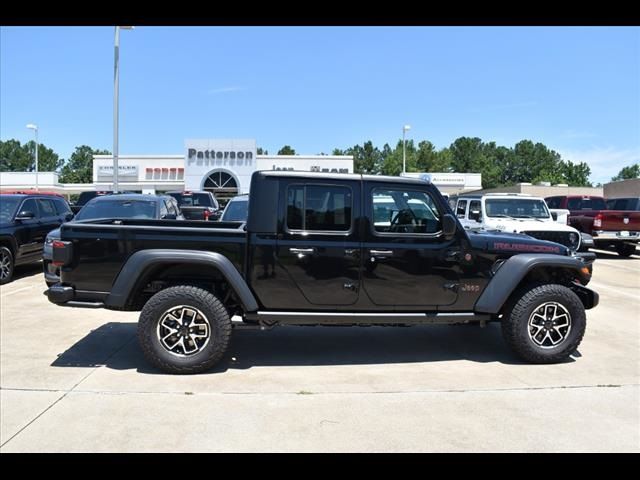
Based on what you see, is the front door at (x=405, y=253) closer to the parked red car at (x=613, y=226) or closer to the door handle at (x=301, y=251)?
the door handle at (x=301, y=251)

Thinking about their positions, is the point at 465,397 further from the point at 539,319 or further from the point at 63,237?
the point at 63,237

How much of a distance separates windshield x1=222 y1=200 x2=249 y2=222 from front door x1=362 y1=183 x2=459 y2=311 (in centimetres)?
502

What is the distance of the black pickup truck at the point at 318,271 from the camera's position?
14.8 ft

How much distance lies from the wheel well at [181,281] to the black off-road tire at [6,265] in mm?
5915

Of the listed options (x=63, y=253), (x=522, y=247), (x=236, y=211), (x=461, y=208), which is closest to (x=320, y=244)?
(x=522, y=247)

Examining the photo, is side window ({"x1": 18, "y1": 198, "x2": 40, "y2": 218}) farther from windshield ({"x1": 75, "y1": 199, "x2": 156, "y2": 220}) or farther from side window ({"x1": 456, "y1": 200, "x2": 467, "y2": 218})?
side window ({"x1": 456, "y1": 200, "x2": 467, "y2": 218})

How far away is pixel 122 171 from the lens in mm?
35844

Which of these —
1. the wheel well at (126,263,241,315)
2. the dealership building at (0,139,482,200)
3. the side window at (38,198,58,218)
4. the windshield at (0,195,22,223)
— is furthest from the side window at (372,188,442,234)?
the dealership building at (0,139,482,200)

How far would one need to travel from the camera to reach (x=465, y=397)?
405 cm

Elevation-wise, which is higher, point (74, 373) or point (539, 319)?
point (539, 319)

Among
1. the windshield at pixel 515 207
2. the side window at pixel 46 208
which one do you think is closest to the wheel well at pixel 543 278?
the windshield at pixel 515 207

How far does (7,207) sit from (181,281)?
7273 millimetres
